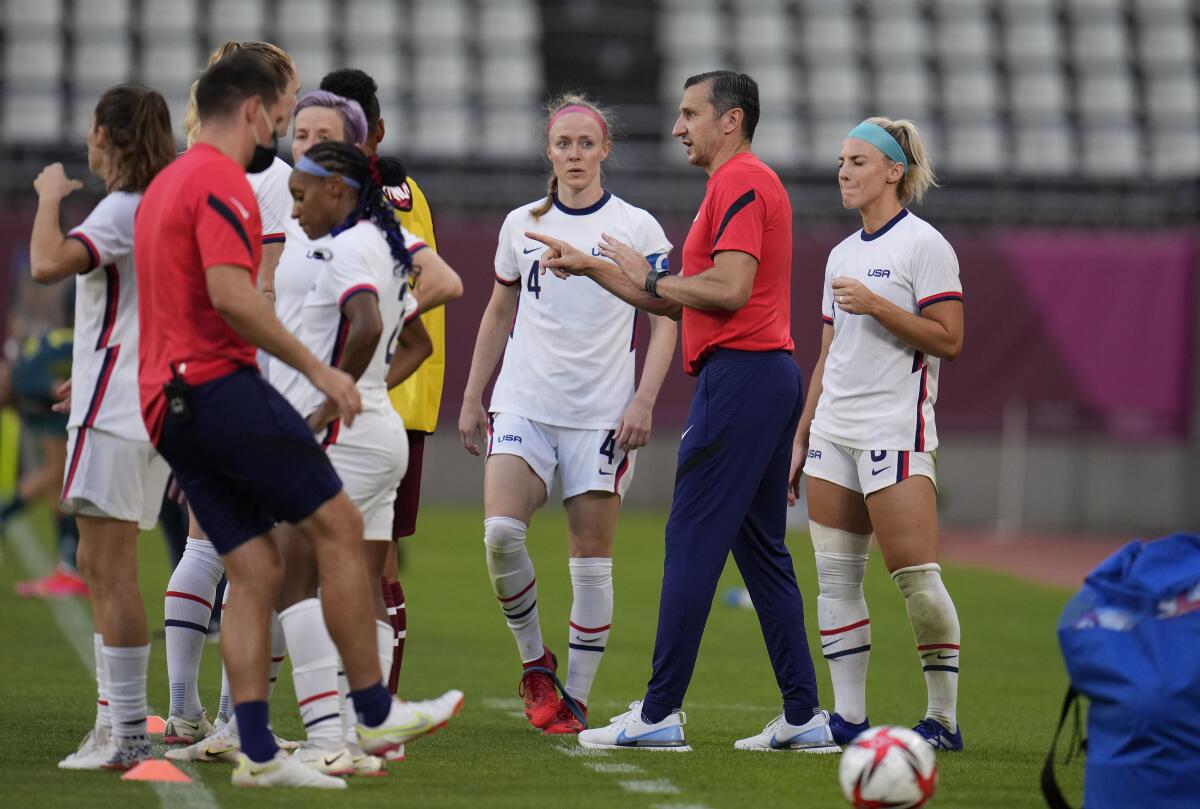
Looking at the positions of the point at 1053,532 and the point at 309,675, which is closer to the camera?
the point at 309,675

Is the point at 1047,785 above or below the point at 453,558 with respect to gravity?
above

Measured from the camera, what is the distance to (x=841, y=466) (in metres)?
6.26

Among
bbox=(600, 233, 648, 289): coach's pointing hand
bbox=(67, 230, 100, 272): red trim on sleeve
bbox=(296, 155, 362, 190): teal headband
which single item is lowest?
bbox=(600, 233, 648, 289): coach's pointing hand

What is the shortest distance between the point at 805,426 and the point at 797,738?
1.25 metres

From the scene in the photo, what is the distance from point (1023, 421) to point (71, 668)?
41.3 feet

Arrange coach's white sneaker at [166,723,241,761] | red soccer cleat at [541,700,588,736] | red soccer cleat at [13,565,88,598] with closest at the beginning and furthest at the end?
1. coach's white sneaker at [166,723,241,761]
2. red soccer cleat at [541,700,588,736]
3. red soccer cleat at [13,565,88,598]

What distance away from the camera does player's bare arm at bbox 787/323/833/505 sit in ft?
21.3

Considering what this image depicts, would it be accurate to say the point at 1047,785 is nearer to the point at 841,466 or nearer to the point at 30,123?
the point at 841,466

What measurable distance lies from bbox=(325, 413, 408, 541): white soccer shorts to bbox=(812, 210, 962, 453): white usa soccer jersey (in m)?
1.84

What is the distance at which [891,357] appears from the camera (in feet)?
20.4

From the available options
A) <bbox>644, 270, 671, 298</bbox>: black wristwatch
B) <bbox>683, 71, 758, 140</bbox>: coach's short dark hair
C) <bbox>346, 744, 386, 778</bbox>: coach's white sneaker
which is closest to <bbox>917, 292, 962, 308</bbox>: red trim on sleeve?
<bbox>683, 71, 758, 140</bbox>: coach's short dark hair

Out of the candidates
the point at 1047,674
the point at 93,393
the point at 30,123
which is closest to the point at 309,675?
the point at 93,393

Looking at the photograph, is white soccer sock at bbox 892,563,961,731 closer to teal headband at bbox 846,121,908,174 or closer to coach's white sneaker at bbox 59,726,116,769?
teal headband at bbox 846,121,908,174

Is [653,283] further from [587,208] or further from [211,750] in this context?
[211,750]
